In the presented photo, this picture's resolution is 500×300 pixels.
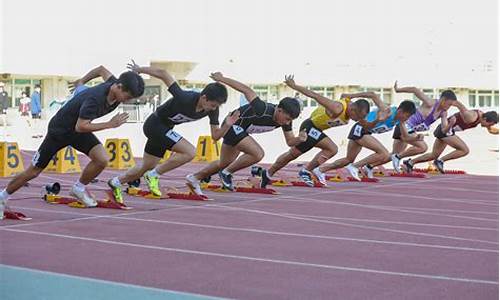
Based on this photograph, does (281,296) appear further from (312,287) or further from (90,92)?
(90,92)

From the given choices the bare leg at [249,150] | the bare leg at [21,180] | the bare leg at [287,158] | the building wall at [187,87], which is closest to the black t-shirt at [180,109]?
the bare leg at [249,150]

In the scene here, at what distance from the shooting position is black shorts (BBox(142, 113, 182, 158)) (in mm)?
10438

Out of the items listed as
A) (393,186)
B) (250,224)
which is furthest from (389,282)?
(393,186)

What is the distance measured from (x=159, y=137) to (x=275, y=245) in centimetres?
351

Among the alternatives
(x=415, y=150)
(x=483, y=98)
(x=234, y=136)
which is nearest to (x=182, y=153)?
(x=234, y=136)

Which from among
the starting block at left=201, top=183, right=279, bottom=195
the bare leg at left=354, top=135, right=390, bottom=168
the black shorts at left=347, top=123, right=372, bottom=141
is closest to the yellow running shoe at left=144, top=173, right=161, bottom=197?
the starting block at left=201, top=183, right=279, bottom=195

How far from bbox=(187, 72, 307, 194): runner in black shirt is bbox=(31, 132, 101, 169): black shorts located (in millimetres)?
2336

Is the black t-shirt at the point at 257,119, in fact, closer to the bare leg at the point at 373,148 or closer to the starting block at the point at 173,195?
the starting block at the point at 173,195

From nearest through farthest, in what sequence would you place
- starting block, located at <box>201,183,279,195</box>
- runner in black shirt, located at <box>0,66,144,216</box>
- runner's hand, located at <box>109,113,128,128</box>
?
runner's hand, located at <box>109,113,128,128</box>
runner in black shirt, located at <box>0,66,144,216</box>
starting block, located at <box>201,183,279,195</box>

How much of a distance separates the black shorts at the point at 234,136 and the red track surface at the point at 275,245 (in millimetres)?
724

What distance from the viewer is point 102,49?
50.0 meters

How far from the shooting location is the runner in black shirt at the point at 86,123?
8.38m

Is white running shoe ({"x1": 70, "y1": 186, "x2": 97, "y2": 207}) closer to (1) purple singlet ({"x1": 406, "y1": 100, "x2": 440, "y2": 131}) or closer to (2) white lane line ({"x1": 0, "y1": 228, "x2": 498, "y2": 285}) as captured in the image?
(2) white lane line ({"x1": 0, "y1": 228, "x2": 498, "y2": 285})

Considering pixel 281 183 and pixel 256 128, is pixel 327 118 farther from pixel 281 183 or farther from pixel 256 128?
pixel 256 128
